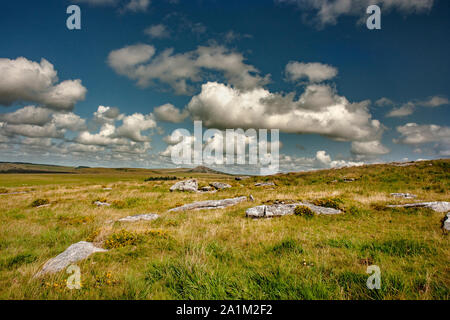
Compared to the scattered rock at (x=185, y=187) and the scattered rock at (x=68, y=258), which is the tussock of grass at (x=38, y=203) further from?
the scattered rock at (x=68, y=258)

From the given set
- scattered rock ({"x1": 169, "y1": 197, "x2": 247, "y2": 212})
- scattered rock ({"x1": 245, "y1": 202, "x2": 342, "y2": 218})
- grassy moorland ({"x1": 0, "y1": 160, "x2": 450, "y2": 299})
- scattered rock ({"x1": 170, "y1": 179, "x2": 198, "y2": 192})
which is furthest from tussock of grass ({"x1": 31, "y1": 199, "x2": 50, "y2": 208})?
scattered rock ({"x1": 245, "y1": 202, "x2": 342, "y2": 218})

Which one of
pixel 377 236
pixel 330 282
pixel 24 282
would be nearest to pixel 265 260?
pixel 330 282

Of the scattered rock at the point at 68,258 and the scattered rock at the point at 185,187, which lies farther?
the scattered rock at the point at 185,187

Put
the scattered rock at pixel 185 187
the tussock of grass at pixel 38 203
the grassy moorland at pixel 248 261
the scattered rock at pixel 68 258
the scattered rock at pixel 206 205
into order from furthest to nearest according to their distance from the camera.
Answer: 1. the scattered rock at pixel 185 187
2. the tussock of grass at pixel 38 203
3. the scattered rock at pixel 206 205
4. the scattered rock at pixel 68 258
5. the grassy moorland at pixel 248 261

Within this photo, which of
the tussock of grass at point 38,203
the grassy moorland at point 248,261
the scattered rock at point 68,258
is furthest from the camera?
the tussock of grass at point 38,203

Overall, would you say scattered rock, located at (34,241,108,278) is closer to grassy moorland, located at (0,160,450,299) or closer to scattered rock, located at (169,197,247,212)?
grassy moorland, located at (0,160,450,299)

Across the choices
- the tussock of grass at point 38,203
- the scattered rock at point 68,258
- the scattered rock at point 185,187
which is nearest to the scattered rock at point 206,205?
the scattered rock at point 68,258

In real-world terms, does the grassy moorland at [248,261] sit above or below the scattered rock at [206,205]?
above

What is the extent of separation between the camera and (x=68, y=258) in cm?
636

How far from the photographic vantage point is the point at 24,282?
5105 millimetres

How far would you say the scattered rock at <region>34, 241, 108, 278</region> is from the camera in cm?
571

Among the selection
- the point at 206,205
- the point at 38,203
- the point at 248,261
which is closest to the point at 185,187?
the point at 206,205

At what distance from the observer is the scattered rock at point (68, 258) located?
5714 millimetres

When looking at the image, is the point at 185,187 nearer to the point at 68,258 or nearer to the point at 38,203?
the point at 38,203
